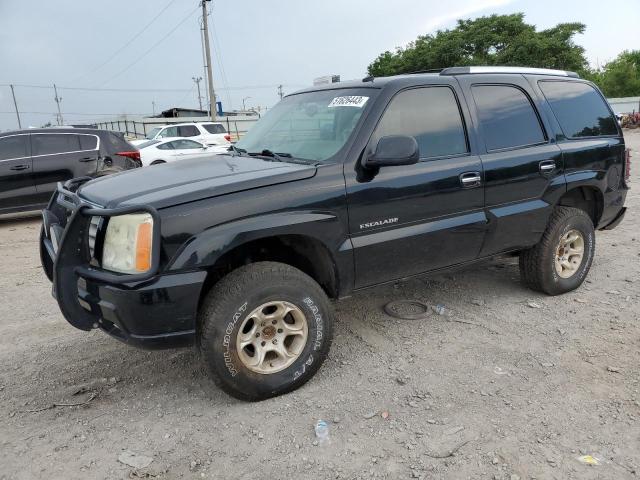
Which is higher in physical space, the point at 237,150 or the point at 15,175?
the point at 237,150

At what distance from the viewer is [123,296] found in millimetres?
2561

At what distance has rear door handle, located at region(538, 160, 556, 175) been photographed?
13.3ft

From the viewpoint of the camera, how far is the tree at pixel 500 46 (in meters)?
37.0

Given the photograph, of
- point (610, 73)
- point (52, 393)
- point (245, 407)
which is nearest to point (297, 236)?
point (245, 407)

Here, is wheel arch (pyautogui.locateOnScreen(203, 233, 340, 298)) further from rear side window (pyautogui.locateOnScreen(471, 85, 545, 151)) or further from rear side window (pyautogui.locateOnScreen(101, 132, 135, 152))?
rear side window (pyautogui.locateOnScreen(101, 132, 135, 152))

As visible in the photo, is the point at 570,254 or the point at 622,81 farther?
the point at 622,81

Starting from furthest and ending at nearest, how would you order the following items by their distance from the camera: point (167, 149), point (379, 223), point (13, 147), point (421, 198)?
point (167, 149)
point (13, 147)
point (421, 198)
point (379, 223)

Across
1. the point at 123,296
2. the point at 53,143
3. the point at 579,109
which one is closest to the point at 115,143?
the point at 53,143

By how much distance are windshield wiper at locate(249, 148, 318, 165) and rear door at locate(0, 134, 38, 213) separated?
6535 mm

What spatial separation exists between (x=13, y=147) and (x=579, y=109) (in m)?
8.57

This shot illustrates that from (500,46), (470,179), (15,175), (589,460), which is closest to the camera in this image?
(589,460)

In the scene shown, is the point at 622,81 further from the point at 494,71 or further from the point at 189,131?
the point at 494,71

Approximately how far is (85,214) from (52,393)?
48.9 inches

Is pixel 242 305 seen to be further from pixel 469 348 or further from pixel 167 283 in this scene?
pixel 469 348
